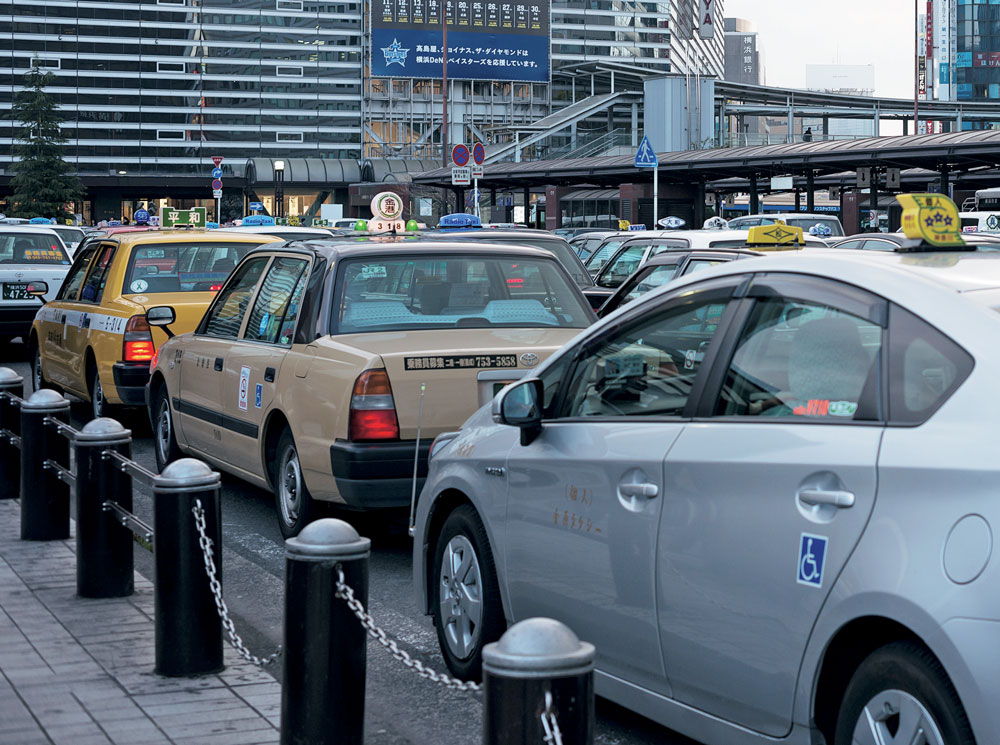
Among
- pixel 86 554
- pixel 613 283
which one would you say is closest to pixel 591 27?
pixel 613 283

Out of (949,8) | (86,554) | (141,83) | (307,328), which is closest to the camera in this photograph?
(86,554)

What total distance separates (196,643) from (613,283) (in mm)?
10309

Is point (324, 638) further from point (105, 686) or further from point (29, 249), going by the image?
point (29, 249)

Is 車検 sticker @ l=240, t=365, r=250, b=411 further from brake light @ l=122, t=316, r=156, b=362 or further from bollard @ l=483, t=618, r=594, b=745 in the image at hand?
bollard @ l=483, t=618, r=594, b=745

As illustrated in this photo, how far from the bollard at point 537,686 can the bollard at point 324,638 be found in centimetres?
Answer: 136

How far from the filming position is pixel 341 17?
5187 inches

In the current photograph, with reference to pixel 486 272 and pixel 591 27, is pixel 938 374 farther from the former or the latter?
pixel 591 27

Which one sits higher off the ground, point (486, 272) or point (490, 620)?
point (486, 272)

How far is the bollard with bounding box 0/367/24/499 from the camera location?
9.08 metres

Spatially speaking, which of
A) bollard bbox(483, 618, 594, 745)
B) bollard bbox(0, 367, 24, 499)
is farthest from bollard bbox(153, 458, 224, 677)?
bollard bbox(0, 367, 24, 499)

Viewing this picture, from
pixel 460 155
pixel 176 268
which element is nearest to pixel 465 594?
pixel 176 268

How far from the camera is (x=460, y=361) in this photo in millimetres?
7121

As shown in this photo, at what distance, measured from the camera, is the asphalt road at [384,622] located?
15.8 feet

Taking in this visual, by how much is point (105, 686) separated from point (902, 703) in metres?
3.08
